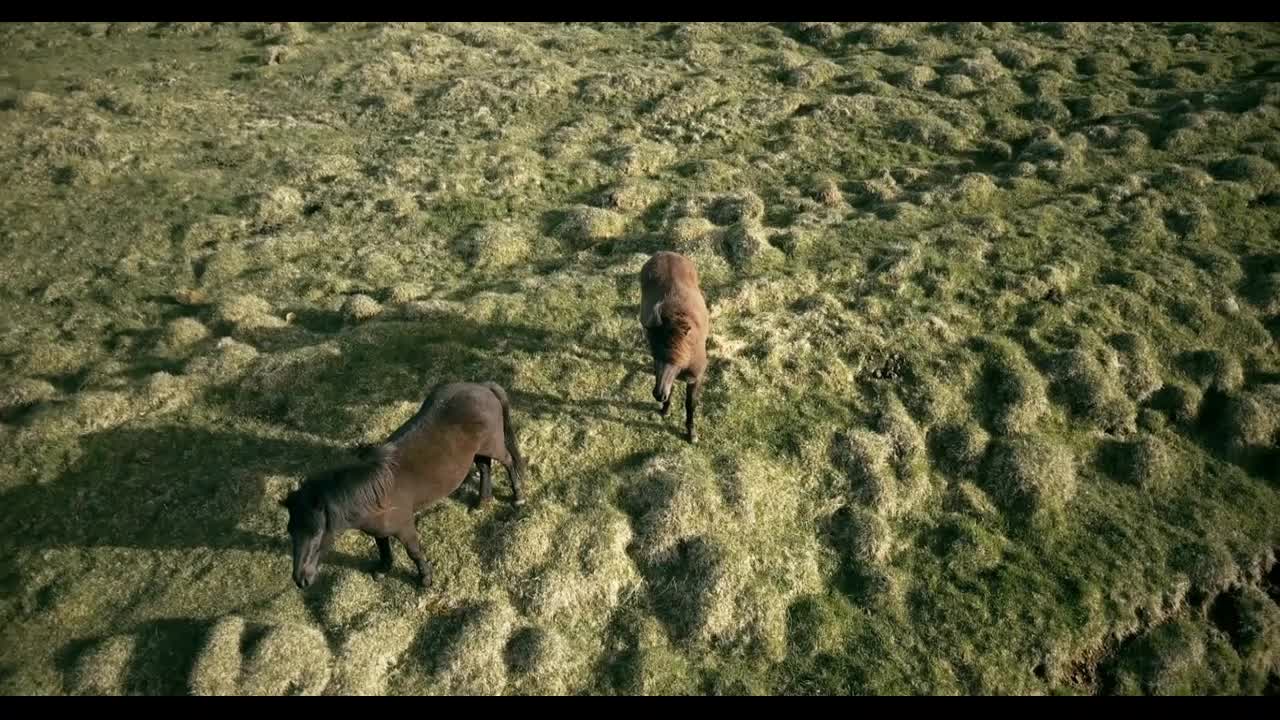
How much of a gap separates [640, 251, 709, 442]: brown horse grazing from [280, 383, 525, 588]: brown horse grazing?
7.49 ft

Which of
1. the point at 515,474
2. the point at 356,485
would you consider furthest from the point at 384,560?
the point at 515,474

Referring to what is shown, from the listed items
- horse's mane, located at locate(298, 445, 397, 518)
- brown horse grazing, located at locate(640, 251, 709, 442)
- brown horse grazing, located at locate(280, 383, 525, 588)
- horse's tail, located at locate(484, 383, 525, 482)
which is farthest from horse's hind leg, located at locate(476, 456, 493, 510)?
brown horse grazing, located at locate(640, 251, 709, 442)

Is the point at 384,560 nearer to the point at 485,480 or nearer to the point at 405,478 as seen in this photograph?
the point at 405,478

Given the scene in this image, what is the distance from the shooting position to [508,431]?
9.62 meters

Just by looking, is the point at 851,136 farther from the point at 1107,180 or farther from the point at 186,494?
the point at 186,494

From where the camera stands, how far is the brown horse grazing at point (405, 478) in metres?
7.79

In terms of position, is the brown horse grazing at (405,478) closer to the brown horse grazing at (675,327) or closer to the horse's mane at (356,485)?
the horse's mane at (356,485)

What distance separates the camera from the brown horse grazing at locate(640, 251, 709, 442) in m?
9.73

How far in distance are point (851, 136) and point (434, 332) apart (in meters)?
12.7

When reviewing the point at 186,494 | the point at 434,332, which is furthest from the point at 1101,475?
the point at 186,494

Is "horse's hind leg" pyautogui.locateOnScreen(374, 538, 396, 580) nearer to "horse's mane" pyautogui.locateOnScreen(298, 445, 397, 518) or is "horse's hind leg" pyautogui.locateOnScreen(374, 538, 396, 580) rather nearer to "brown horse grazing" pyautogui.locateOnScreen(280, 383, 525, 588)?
"brown horse grazing" pyautogui.locateOnScreen(280, 383, 525, 588)

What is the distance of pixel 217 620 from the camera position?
841 cm

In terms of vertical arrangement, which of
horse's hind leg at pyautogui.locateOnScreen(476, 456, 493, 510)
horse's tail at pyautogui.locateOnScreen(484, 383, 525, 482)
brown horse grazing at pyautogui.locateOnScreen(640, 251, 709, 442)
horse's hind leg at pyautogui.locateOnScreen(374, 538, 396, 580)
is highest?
brown horse grazing at pyautogui.locateOnScreen(640, 251, 709, 442)

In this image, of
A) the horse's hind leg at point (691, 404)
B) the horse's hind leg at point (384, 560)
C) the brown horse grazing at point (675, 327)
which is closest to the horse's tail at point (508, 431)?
the horse's hind leg at point (384, 560)
